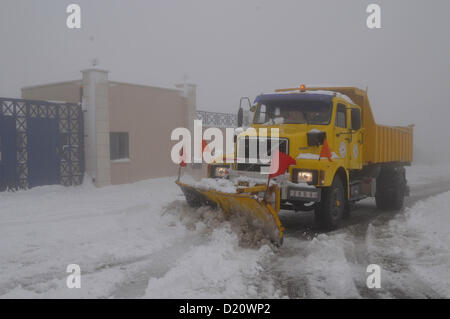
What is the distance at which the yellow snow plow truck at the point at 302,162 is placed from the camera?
7.17 m

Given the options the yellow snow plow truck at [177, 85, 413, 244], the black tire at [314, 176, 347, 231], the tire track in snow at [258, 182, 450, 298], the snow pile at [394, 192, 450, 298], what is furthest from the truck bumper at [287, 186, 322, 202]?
the snow pile at [394, 192, 450, 298]

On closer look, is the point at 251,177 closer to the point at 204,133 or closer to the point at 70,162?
the point at 70,162

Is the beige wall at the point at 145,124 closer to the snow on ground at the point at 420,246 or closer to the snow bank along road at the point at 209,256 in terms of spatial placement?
the snow bank along road at the point at 209,256

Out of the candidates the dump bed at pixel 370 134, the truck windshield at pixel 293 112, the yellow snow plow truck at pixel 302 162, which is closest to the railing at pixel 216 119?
the dump bed at pixel 370 134

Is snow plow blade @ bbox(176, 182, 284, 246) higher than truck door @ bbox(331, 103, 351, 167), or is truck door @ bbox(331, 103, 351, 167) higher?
truck door @ bbox(331, 103, 351, 167)

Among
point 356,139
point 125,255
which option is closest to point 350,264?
point 125,255

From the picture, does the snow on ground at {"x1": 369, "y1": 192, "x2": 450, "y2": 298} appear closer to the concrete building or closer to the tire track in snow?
the tire track in snow

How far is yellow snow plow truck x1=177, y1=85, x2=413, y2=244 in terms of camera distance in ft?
23.5

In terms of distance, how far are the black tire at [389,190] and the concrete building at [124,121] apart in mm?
9696

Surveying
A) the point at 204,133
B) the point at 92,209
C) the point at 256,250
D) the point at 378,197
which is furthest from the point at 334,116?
the point at 204,133

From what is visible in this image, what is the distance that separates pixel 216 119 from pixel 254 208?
16013 millimetres

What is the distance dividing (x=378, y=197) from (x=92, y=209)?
7978 millimetres

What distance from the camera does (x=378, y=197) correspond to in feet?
39.0
